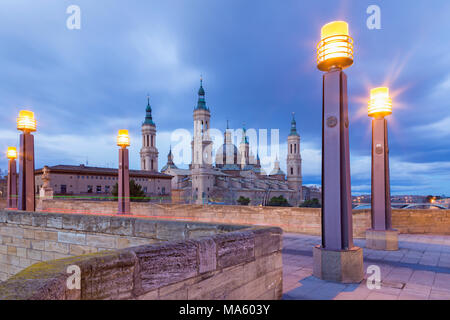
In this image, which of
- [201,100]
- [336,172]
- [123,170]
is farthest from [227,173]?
[336,172]

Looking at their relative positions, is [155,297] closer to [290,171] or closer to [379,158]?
[379,158]

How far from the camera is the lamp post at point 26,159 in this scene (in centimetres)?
1156

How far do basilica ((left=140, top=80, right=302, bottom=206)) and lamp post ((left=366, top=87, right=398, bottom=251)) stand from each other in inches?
2268

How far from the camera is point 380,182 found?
9000 millimetres

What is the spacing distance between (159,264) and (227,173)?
311 feet

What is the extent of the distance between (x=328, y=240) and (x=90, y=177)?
65.2 meters

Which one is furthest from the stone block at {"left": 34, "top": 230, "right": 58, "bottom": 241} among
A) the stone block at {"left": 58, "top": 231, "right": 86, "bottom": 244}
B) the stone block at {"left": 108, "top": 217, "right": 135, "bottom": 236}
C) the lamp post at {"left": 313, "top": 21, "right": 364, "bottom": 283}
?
the lamp post at {"left": 313, "top": 21, "right": 364, "bottom": 283}

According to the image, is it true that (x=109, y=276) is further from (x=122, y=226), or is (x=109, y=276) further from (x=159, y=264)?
(x=122, y=226)

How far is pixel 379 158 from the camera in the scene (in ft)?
29.6

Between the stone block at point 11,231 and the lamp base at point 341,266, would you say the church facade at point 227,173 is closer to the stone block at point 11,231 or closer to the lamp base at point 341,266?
the stone block at point 11,231
